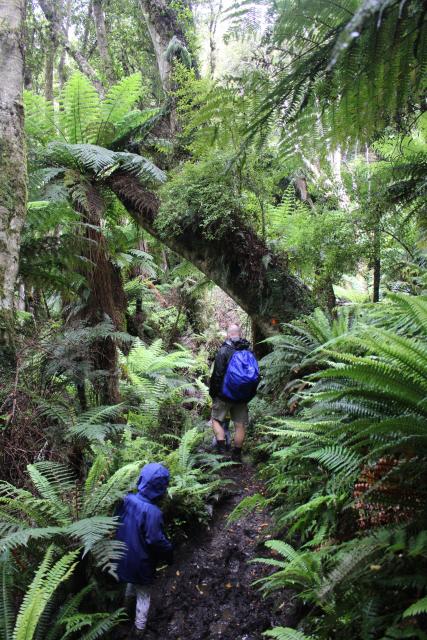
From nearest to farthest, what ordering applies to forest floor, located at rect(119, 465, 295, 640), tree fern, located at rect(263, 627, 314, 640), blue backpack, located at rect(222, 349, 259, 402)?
tree fern, located at rect(263, 627, 314, 640)
forest floor, located at rect(119, 465, 295, 640)
blue backpack, located at rect(222, 349, 259, 402)

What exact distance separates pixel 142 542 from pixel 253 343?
153 inches

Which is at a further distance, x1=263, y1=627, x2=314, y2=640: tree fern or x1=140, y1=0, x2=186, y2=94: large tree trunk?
x1=140, y1=0, x2=186, y2=94: large tree trunk

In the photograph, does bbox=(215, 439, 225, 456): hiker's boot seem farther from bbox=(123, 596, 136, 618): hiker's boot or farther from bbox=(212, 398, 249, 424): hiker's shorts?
bbox=(123, 596, 136, 618): hiker's boot

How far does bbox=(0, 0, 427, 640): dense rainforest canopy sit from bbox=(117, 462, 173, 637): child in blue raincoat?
158mm

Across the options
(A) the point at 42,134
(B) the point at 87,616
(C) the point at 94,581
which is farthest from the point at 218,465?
(A) the point at 42,134

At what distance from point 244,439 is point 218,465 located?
1057 mm

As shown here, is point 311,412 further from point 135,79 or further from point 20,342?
point 135,79

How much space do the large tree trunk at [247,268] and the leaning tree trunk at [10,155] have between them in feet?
7.47

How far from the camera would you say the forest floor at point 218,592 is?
2842mm

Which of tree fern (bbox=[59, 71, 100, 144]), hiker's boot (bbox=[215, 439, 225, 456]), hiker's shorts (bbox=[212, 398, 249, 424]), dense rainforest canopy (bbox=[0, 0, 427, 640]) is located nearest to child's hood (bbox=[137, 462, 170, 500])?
dense rainforest canopy (bbox=[0, 0, 427, 640])

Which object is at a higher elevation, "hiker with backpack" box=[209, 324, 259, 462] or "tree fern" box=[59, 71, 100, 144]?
"tree fern" box=[59, 71, 100, 144]

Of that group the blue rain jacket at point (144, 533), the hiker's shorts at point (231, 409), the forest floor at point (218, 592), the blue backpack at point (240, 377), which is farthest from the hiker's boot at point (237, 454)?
the blue rain jacket at point (144, 533)

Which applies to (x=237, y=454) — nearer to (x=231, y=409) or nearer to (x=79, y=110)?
(x=231, y=409)

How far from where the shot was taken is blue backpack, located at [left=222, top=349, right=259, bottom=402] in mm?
4895
